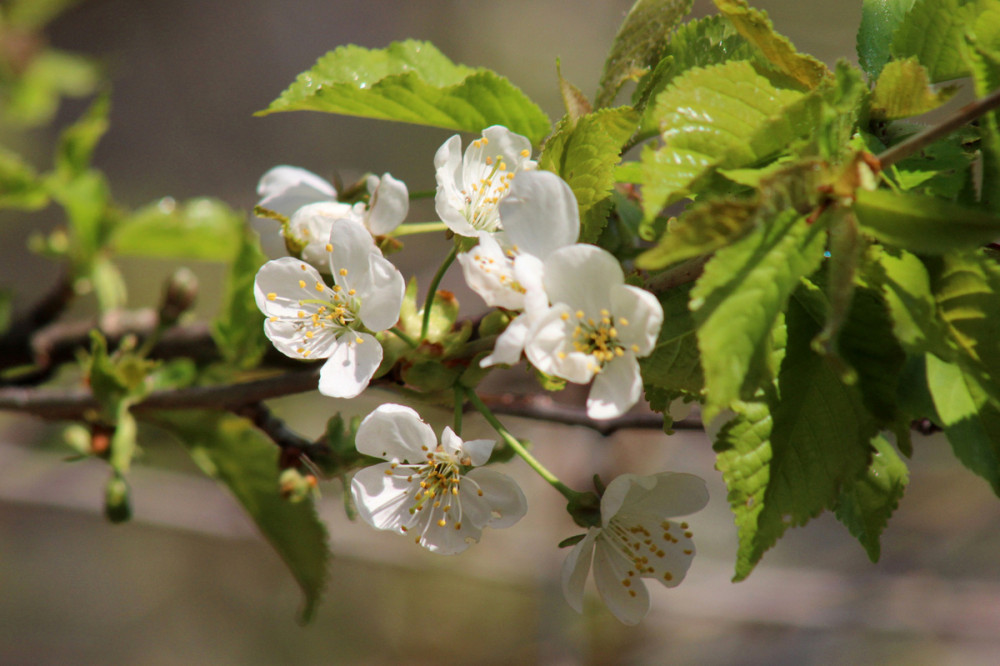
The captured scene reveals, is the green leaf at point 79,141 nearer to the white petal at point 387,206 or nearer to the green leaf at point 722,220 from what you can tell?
the white petal at point 387,206

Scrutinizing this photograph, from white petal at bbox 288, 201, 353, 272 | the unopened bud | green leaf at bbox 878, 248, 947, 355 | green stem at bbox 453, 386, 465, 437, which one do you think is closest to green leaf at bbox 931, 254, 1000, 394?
green leaf at bbox 878, 248, 947, 355

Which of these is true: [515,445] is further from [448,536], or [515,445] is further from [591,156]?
[591,156]

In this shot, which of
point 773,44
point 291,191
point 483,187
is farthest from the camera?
point 291,191

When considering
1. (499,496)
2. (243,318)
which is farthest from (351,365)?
(243,318)

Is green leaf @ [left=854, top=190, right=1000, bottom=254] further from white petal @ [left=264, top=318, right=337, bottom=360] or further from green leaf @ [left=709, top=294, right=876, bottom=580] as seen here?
white petal @ [left=264, top=318, right=337, bottom=360]

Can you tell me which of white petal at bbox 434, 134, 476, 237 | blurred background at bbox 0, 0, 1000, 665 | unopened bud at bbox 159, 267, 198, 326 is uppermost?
white petal at bbox 434, 134, 476, 237

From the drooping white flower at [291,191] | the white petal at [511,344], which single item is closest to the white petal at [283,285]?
the drooping white flower at [291,191]

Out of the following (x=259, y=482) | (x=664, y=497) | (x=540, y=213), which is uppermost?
(x=540, y=213)

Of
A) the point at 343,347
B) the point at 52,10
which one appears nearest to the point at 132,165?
the point at 52,10
